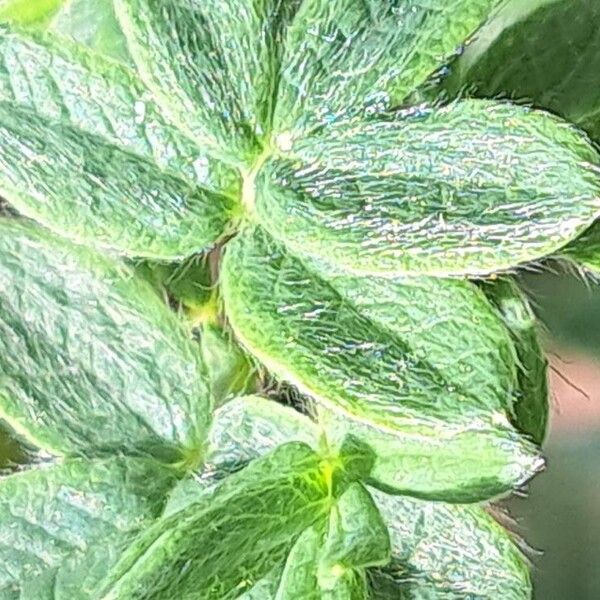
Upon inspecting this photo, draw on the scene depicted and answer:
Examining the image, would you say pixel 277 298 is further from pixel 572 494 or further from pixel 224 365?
pixel 572 494

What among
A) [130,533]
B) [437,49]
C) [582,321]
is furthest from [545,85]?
[582,321]

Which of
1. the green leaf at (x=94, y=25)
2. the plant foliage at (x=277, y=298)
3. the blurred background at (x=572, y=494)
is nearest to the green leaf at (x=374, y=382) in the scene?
the plant foliage at (x=277, y=298)

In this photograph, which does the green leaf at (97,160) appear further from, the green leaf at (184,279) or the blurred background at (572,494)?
the blurred background at (572,494)

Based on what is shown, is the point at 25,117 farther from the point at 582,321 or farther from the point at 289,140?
the point at 582,321

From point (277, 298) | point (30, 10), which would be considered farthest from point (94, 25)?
point (277, 298)

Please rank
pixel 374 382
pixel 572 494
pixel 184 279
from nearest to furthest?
pixel 374 382 → pixel 184 279 → pixel 572 494

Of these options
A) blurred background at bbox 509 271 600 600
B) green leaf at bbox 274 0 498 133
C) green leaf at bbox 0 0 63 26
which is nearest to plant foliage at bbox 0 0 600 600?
green leaf at bbox 274 0 498 133

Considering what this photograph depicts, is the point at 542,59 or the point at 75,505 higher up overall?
the point at 542,59

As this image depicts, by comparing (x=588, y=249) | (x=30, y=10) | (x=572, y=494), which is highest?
(x=30, y=10)
